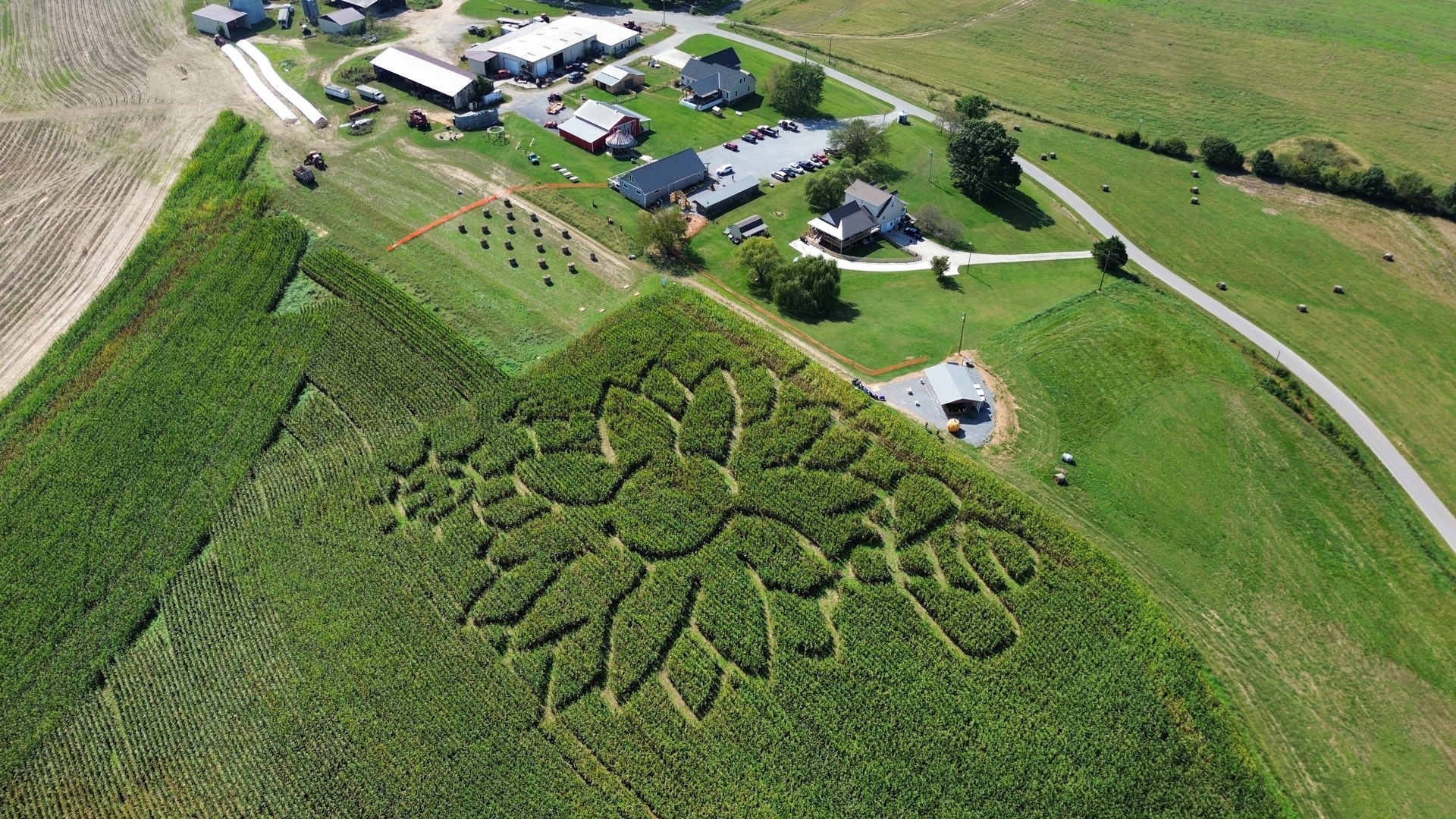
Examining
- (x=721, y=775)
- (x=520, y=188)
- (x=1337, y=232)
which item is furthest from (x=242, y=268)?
(x=1337, y=232)

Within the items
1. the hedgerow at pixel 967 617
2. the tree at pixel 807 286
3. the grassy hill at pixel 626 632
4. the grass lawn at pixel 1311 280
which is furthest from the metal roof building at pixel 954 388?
the grass lawn at pixel 1311 280

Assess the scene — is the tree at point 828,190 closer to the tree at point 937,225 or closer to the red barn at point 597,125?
the tree at point 937,225

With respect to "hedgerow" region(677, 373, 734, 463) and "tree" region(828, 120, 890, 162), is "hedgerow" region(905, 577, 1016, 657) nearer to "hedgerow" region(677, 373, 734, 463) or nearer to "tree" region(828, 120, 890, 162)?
"hedgerow" region(677, 373, 734, 463)

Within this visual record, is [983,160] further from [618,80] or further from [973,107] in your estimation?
[618,80]

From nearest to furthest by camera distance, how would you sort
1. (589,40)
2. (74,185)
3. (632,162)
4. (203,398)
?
(203,398) < (74,185) < (632,162) < (589,40)

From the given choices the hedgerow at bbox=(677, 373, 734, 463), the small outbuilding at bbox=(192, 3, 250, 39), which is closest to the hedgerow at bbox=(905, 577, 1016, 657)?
the hedgerow at bbox=(677, 373, 734, 463)

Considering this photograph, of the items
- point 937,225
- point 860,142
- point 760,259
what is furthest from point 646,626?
point 860,142

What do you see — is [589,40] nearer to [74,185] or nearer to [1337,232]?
[74,185]
